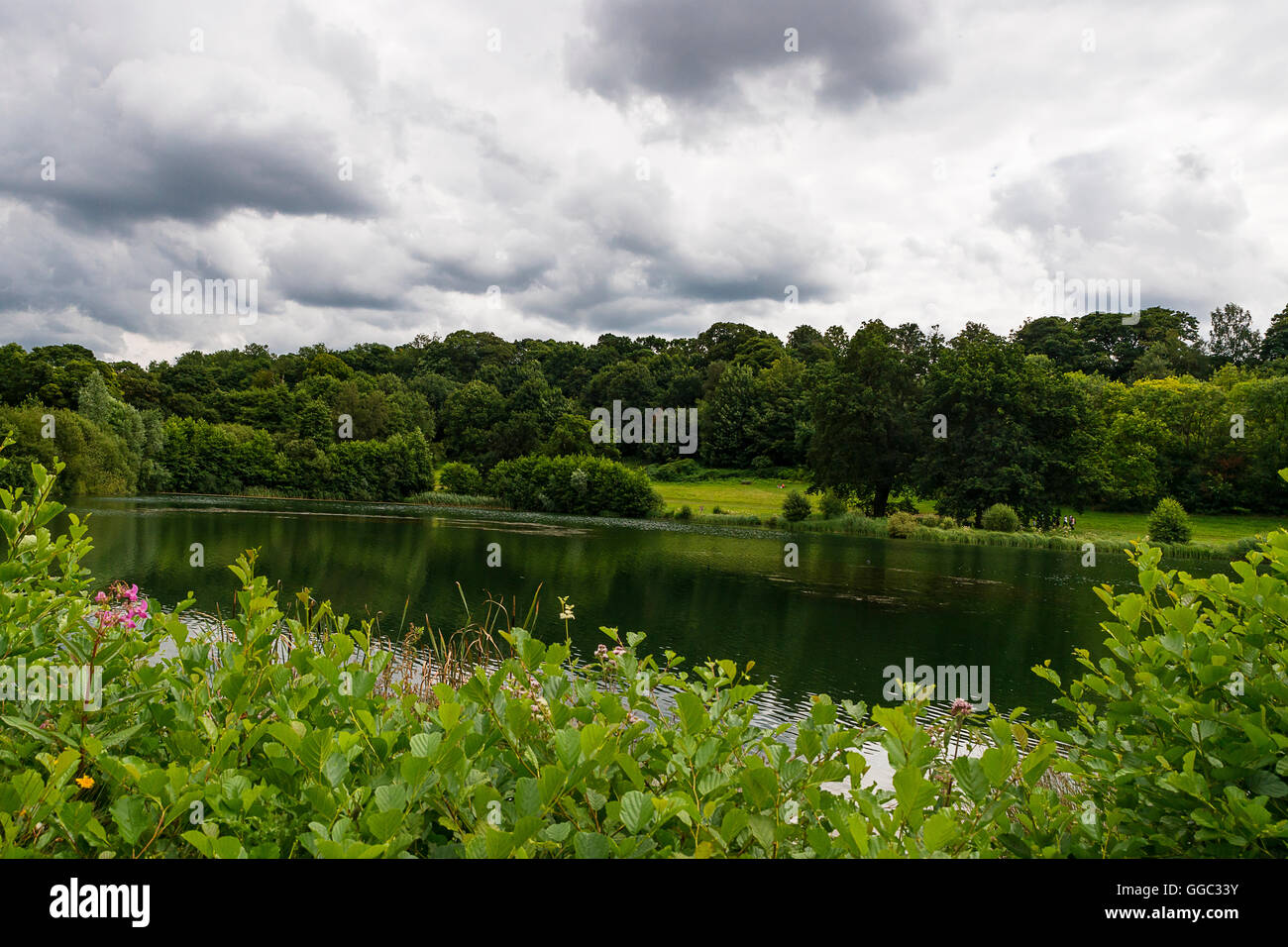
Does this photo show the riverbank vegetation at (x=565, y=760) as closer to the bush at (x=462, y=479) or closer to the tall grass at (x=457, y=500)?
the tall grass at (x=457, y=500)

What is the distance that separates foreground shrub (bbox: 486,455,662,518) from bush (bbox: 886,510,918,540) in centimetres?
1465

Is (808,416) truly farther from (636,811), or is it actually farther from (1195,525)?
(636,811)

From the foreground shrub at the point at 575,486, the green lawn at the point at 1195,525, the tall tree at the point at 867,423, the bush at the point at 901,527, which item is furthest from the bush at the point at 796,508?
the green lawn at the point at 1195,525

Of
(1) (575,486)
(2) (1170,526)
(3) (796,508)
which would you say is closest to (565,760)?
(2) (1170,526)

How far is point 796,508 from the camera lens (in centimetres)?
4175

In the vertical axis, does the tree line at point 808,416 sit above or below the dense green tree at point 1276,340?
below

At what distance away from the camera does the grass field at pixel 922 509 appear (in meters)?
39.8

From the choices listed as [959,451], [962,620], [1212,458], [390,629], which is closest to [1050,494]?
[959,451]

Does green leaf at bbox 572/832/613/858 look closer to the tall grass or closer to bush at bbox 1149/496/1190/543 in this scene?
bush at bbox 1149/496/1190/543

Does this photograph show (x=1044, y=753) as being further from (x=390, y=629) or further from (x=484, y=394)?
(x=484, y=394)

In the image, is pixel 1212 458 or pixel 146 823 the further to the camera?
pixel 1212 458

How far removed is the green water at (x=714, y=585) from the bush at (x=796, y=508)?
7235 millimetres
